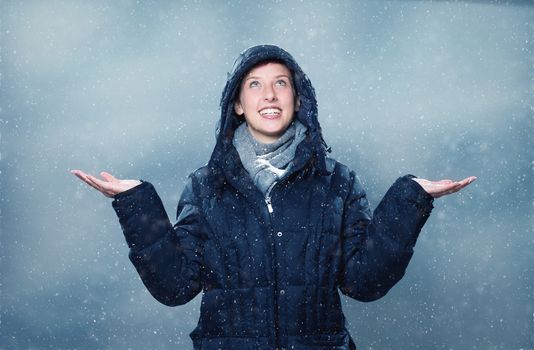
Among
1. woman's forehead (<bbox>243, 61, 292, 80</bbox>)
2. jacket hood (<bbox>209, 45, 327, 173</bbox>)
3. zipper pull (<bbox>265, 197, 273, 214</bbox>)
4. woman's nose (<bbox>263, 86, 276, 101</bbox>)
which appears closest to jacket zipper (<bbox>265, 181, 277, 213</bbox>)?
zipper pull (<bbox>265, 197, 273, 214</bbox>)

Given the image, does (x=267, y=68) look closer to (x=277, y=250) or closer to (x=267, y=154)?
(x=267, y=154)

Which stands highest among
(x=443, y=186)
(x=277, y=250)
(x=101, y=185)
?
(x=101, y=185)

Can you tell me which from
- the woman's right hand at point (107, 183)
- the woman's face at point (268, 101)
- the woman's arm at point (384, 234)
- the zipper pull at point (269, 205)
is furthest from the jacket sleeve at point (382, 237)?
the woman's right hand at point (107, 183)

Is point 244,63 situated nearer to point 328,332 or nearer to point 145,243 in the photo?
point 145,243

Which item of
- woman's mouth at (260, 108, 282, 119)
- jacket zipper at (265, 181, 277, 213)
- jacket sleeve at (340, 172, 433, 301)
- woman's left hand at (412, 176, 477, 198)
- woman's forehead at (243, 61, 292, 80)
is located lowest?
jacket sleeve at (340, 172, 433, 301)

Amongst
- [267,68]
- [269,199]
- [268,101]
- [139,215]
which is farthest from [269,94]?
[139,215]

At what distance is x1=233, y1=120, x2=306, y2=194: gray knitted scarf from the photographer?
297 cm

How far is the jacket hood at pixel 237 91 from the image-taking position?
3.06 meters

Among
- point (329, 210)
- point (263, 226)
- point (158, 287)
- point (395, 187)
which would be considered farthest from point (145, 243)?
point (395, 187)

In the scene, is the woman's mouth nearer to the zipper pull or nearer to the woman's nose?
the woman's nose

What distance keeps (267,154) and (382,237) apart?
60cm

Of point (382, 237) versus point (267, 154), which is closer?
point (382, 237)

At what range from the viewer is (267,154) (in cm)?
304

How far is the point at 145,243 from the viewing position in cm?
278
